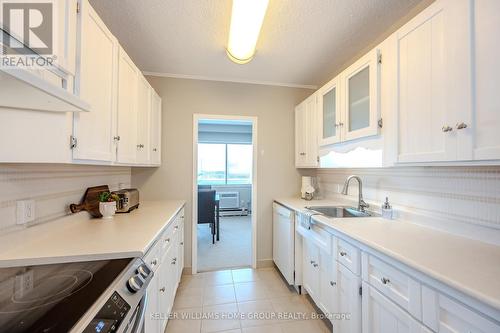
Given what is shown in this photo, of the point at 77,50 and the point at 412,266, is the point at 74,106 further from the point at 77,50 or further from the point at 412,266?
the point at 412,266

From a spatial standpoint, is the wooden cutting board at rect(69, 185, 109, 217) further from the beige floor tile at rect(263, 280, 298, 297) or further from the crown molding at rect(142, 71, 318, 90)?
the beige floor tile at rect(263, 280, 298, 297)

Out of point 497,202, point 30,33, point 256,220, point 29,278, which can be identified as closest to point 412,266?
point 497,202

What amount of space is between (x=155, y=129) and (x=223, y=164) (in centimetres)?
356

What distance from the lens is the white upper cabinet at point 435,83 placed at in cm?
95

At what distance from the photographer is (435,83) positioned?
107 cm

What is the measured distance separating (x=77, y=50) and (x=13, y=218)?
2.90 feet

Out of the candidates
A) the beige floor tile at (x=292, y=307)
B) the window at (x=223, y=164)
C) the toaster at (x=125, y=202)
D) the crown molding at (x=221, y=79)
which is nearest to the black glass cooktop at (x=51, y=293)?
the toaster at (x=125, y=202)

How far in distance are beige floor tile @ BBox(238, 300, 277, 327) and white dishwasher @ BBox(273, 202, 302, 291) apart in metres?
0.37

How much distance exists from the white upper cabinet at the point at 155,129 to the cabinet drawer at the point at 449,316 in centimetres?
235

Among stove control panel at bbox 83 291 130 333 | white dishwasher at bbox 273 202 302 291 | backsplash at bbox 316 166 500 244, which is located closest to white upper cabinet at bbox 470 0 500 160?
backsplash at bbox 316 166 500 244

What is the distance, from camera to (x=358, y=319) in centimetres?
127

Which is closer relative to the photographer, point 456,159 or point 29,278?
point 29,278

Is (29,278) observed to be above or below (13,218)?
below

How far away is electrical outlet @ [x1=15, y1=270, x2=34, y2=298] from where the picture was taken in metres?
0.72
